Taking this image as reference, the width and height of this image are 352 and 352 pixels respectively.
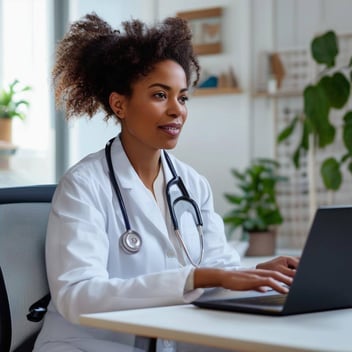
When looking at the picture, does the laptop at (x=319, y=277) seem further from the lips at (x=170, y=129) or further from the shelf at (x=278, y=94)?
the shelf at (x=278, y=94)

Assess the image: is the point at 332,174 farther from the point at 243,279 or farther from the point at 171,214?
the point at 243,279

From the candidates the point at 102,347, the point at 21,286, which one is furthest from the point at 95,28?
the point at 102,347

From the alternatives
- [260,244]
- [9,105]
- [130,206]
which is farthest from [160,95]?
[260,244]

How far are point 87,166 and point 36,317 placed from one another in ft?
1.13

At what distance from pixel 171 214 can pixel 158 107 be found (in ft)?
0.82

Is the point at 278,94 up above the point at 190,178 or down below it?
above

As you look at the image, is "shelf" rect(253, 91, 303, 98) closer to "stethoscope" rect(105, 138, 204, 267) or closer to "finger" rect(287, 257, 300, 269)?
"stethoscope" rect(105, 138, 204, 267)

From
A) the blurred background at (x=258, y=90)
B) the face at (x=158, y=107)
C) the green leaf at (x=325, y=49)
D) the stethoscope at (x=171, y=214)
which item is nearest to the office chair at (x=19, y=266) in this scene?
the stethoscope at (x=171, y=214)

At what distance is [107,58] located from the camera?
1.76m

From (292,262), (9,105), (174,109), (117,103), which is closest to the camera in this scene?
(292,262)

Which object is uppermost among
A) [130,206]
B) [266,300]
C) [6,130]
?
[6,130]

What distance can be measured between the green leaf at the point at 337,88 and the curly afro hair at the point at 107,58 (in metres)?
1.63

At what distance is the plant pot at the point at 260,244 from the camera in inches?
198

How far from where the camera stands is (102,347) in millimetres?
1472
